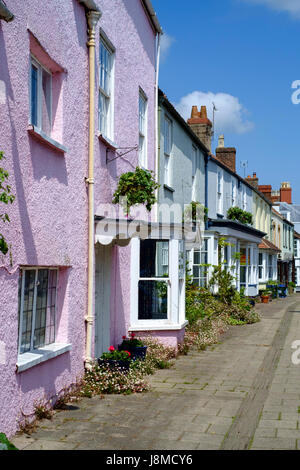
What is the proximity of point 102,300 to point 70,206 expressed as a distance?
2.61 metres

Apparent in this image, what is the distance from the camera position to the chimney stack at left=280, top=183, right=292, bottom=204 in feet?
182

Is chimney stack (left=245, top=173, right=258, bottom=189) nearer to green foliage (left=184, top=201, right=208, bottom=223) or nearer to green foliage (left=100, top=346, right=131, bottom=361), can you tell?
green foliage (left=184, top=201, right=208, bottom=223)

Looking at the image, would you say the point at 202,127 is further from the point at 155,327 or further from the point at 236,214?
the point at 155,327

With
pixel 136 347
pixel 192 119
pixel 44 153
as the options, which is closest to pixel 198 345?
pixel 136 347

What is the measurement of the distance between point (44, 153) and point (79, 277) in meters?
2.06

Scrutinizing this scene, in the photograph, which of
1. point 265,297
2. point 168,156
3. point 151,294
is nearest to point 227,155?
point 265,297

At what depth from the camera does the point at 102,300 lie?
9719 millimetres

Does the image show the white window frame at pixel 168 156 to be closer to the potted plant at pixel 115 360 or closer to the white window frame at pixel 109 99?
the white window frame at pixel 109 99

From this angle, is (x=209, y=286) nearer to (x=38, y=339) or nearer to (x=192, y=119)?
(x=192, y=119)

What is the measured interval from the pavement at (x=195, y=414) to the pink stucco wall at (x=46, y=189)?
54cm

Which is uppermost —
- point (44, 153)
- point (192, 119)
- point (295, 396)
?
point (192, 119)

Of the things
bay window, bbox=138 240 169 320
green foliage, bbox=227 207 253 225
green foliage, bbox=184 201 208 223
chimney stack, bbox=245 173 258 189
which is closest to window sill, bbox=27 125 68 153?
bay window, bbox=138 240 169 320
